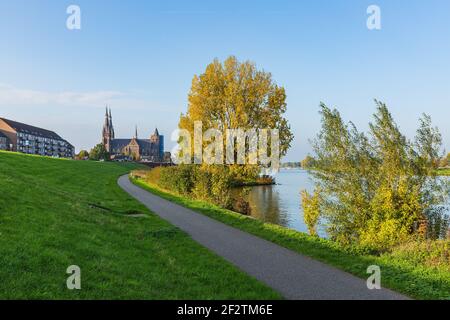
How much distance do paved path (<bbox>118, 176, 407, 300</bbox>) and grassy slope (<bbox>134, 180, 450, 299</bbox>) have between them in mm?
388

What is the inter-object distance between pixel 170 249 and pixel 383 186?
7.34 meters

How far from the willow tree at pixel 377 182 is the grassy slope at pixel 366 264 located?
1.16 meters

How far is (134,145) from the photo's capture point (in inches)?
6442

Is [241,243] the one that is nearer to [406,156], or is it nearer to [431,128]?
[406,156]

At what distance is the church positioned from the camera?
516ft

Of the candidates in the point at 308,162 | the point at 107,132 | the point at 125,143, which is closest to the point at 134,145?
the point at 125,143

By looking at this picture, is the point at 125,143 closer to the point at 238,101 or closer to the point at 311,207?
the point at 238,101

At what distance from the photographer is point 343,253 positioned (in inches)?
383

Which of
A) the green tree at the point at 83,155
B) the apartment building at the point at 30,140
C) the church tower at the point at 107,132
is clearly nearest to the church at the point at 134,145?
the church tower at the point at 107,132

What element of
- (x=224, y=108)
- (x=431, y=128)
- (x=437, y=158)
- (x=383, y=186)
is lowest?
(x=383, y=186)

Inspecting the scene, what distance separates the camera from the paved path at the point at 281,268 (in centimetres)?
665

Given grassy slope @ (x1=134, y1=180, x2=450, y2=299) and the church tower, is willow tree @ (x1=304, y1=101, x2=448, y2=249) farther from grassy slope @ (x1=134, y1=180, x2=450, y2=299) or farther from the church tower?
the church tower
